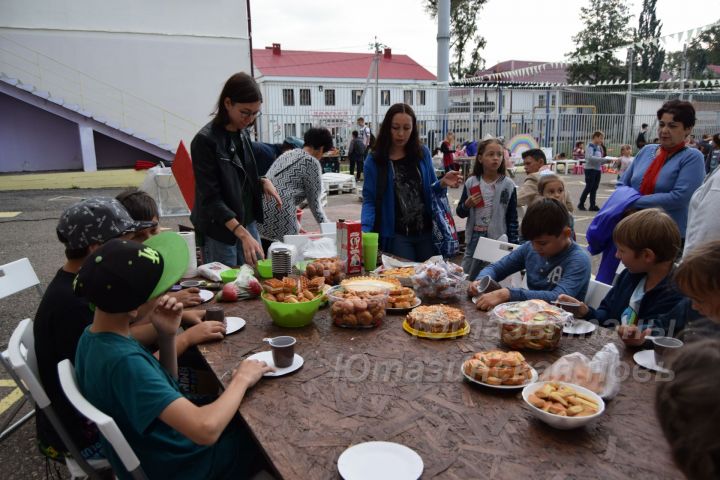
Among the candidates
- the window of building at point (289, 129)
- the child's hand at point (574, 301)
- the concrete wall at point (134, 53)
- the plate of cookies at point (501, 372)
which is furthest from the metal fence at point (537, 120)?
the plate of cookies at point (501, 372)

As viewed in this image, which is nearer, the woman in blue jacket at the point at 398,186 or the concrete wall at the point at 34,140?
the woman in blue jacket at the point at 398,186

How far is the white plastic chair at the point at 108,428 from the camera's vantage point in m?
1.42

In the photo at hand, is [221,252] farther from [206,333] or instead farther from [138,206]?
[206,333]

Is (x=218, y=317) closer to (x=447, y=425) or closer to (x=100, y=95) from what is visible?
(x=447, y=425)

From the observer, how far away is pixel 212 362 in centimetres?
204

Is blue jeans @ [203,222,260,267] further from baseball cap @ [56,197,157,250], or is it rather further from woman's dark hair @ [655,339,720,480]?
woman's dark hair @ [655,339,720,480]

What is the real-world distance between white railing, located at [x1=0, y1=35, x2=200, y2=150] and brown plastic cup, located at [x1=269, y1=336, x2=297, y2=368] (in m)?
17.2

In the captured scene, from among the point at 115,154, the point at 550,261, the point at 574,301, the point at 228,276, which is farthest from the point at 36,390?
the point at 115,154

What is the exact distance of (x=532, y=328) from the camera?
200 cm

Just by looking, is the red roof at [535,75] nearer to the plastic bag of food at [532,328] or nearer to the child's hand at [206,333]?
the plastic bag of food at [532,328]

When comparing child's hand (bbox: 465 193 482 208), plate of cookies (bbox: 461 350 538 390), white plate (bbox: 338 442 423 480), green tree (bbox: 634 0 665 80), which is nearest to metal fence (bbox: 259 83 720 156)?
child's hand (bbox: 465 193 482 208)

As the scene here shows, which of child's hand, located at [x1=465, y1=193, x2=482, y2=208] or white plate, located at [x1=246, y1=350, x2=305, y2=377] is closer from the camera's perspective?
white plate, located at [x1=246, y1=350, x2=305, y2=377]

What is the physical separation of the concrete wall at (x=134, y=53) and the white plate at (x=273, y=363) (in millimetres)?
17751

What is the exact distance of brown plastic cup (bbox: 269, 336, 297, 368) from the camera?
1894 millimetres
